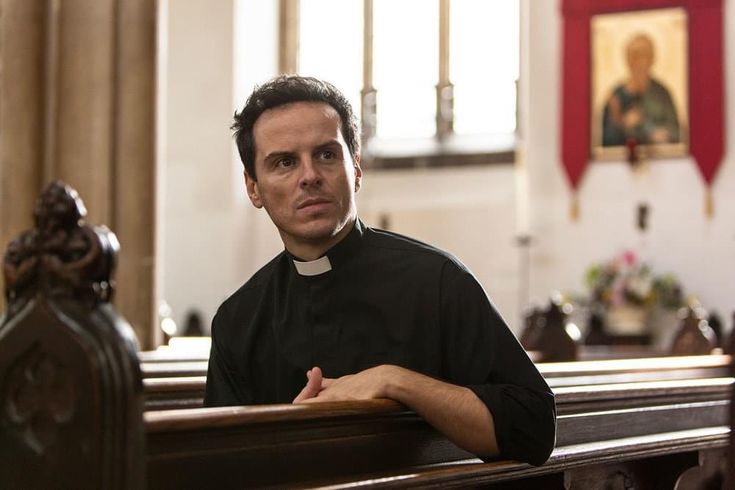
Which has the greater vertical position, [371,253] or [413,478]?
[371,253]

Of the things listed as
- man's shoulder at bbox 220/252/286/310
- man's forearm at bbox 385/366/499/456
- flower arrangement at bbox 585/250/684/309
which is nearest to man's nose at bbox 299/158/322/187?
man's shoulder at bbox 220/252/286/310

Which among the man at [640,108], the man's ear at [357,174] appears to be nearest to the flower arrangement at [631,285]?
the man at [640,108]

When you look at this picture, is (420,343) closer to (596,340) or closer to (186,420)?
(186,420)

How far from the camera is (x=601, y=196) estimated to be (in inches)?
577

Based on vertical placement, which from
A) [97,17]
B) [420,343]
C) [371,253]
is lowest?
[420,343]

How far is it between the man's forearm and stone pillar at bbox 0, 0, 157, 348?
125 inches

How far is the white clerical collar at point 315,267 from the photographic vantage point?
3.05 metres

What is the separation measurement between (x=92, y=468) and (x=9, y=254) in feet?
1.08

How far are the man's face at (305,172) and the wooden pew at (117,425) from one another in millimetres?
540

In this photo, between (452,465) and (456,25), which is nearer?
(452,465)

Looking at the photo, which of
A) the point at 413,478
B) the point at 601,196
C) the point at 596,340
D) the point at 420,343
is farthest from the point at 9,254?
the point at 601,196

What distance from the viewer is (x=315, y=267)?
10.0 ft

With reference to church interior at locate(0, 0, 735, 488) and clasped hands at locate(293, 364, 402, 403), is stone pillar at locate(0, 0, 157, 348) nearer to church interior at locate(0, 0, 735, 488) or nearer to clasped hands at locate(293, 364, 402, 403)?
church interior at locate(0, 0, 735, 488)

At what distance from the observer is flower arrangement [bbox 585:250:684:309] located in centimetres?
1371
